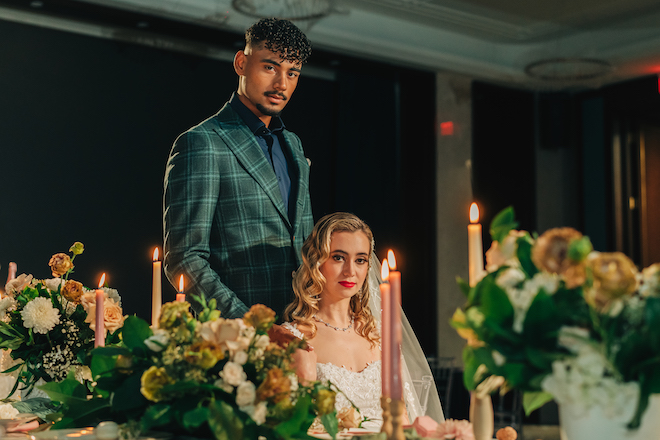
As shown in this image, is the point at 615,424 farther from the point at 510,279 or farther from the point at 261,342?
the point at 261,342

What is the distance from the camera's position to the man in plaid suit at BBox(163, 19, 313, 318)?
97.5 inches

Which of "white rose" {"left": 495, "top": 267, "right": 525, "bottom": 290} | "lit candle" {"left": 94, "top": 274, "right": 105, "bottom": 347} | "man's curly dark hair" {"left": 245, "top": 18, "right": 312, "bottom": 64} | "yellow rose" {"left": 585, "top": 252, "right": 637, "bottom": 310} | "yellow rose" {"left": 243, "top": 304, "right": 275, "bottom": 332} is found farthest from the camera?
"man's curly dark hair" {"left": 245, "top": 18, "right": 312, "bottom": 64}

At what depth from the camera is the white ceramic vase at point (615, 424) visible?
0.92 metres

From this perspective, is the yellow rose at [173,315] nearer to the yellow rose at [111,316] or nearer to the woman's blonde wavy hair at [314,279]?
the yellow rose at [111,316]

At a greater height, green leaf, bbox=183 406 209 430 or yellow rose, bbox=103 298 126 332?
yellow rose, bbox=103 298 126 332

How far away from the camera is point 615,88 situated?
6129mm

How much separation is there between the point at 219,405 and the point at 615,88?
5978 mm

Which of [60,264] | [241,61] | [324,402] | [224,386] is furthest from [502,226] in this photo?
[241,61]

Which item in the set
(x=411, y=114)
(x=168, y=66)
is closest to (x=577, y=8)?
(x=411, y=114)

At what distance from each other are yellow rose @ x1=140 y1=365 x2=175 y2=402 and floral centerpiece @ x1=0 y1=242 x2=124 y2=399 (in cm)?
71

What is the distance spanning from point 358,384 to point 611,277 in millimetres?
1636

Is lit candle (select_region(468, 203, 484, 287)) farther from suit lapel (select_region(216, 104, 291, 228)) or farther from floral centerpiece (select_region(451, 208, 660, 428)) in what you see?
suit lapel (select_region(216, 104, 291, 228))

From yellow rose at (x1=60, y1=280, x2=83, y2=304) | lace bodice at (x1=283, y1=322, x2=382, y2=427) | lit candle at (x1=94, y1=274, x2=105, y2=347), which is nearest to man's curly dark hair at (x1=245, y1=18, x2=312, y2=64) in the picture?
lace bodice at (x1=283, y1=322, x2=382, y2=427)

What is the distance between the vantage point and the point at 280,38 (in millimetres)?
2617
